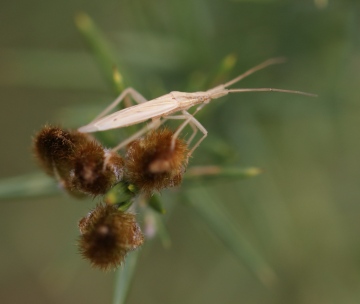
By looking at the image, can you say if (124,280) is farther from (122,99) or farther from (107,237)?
(122,99)

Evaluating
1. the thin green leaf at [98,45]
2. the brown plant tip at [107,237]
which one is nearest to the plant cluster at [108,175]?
the brown plant tip at [107,237]

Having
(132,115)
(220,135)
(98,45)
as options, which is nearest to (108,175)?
(132,115)

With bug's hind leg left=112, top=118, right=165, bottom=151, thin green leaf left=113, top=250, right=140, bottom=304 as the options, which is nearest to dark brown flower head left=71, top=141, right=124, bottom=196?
bug's hind leg left=112, top=118, right=165, bottom=151

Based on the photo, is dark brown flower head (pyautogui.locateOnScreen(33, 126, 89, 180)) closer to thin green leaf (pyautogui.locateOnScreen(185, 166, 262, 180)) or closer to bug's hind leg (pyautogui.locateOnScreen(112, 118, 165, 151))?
bug's hind leg (pyautogui.locateOnScreen(112, 118, 165, 151))

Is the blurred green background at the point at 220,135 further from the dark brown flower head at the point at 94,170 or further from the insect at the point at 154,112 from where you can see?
the dark brown flower head at the point at 94,170

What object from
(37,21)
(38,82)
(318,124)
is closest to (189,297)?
(318,124)
